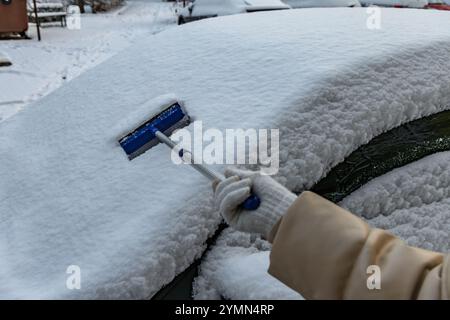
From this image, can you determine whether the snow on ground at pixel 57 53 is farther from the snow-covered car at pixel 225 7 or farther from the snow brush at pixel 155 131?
the snow brush at pixel 155 131

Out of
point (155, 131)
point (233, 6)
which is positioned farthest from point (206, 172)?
point (233, 6)

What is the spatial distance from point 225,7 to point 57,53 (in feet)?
11.0

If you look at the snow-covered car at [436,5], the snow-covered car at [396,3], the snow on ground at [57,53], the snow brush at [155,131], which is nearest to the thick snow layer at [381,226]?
the snow brush at [155,131]

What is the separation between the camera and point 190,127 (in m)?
1.50

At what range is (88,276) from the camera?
119 centimetres

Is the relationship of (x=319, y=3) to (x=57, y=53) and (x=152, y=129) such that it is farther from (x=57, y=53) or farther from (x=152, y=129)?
(x=152, y=129)

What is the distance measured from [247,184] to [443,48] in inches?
42.8

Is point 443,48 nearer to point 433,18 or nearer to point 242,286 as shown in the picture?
point 433,18

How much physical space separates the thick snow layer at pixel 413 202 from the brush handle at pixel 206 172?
0.45 m

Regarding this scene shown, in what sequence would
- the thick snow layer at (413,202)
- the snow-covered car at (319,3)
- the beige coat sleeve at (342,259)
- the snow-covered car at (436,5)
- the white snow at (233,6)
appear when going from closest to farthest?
the beige coat sleeve at (342,259), the thick snow layer at (413,202), the white snow at (233,6), the snow-covered car at (319,3), the snow-covered car at (436,5)

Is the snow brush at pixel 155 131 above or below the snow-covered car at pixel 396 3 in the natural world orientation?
below

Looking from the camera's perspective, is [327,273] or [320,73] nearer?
[327,273]

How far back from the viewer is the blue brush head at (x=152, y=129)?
4.98 ft
